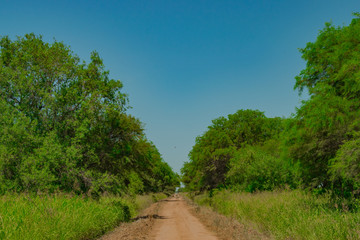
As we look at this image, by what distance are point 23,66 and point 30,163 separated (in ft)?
25.6

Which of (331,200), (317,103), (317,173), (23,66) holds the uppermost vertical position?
(23,66)

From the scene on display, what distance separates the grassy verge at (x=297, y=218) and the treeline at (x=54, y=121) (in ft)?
32.1

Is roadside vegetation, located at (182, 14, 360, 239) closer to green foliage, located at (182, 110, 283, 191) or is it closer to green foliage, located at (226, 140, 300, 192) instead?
green foliage, located at (226, 140, 300, 192)

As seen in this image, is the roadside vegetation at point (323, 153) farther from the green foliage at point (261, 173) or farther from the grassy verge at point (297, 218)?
the green foliage at point (261, 173)

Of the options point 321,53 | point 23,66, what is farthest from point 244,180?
point 23,66

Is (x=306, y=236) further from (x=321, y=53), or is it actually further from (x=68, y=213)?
(x=321, y=53)

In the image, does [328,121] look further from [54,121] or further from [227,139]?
[227,139]

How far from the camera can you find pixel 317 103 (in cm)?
1364

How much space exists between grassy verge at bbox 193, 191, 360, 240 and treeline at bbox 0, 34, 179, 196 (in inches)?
386

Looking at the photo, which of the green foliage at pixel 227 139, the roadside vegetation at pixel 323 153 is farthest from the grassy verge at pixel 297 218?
the green foliage at pixel 227 139

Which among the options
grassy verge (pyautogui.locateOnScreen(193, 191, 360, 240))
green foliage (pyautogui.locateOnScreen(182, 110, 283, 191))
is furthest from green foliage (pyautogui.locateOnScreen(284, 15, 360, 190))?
green foliage (pyautogui.locateOnScreen(182, 110, 283, 191))

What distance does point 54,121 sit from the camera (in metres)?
20.4

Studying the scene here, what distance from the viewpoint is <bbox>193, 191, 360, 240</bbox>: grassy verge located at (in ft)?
28.3

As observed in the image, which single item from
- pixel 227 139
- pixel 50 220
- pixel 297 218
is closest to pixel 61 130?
pixel 50 220
